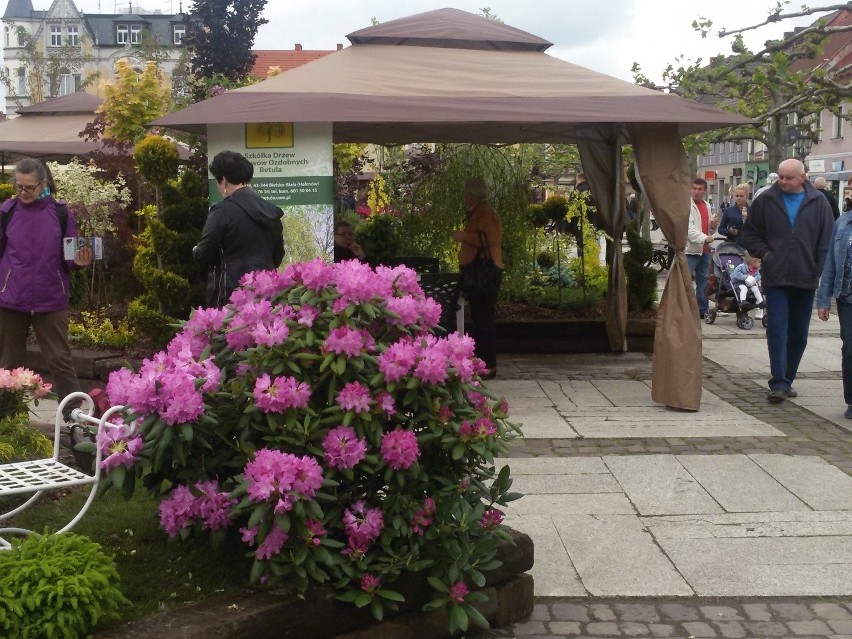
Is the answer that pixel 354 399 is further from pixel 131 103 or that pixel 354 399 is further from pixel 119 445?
pixel 131 103

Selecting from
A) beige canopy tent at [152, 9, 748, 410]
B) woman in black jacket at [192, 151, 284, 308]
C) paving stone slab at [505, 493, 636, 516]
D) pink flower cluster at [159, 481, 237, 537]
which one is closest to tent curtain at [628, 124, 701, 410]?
beige canopy tent at [152, 9, 748, 410]

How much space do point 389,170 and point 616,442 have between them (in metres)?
10.4

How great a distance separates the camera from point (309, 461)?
11.9 ft

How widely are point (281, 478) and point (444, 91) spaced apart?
5561mm

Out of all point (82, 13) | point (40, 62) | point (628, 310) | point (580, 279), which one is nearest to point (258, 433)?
point (628, 310)

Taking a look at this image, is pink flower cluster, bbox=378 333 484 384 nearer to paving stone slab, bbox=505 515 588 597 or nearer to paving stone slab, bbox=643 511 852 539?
paving stone slab, bbox=505 515 588 597

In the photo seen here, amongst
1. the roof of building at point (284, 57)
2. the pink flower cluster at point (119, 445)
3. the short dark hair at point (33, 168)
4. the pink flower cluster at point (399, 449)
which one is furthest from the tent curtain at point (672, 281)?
the roof of building at point (284, 57)

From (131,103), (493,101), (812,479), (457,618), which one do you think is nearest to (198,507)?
(457,618)

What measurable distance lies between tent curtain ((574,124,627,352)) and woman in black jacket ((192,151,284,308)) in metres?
5.07

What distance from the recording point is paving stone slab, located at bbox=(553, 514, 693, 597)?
4.83 meters

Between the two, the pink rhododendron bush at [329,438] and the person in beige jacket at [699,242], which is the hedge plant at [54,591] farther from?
the person in beige jacket at [699,242]

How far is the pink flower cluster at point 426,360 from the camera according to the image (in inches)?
150

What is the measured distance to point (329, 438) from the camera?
12.2 feet

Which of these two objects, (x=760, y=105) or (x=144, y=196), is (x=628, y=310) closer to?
(x=760, y=105)
